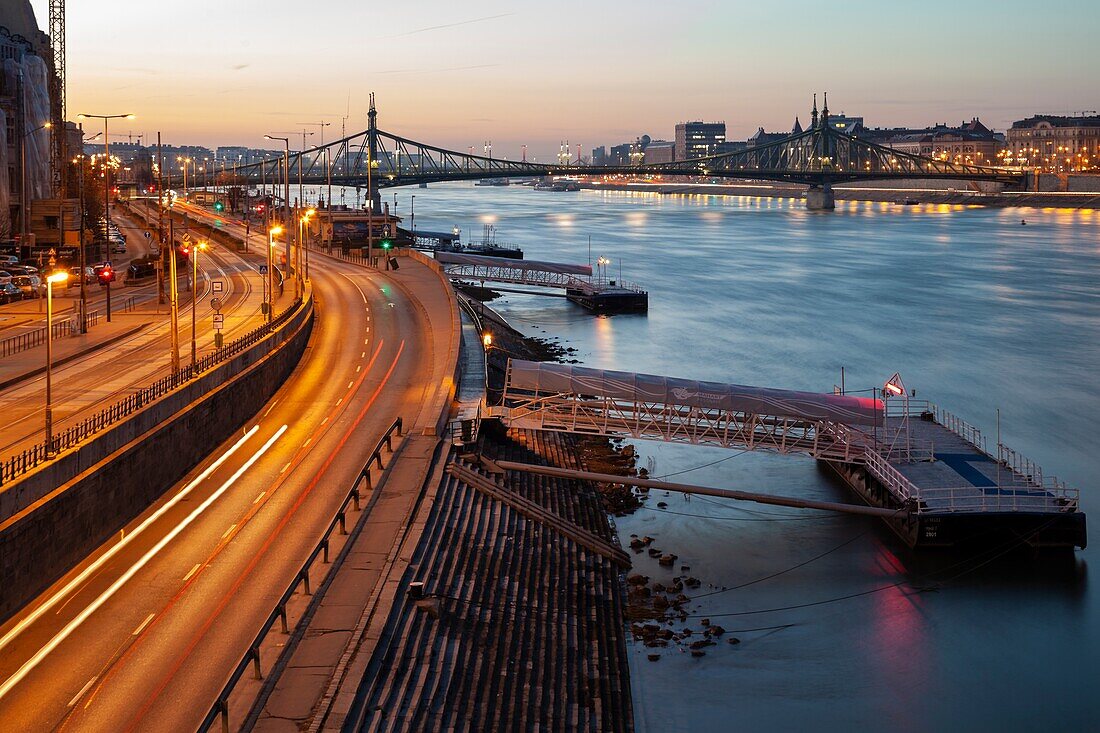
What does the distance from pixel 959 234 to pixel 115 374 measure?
6334 inches

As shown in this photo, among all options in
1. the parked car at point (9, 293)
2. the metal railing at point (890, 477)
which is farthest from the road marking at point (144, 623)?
the parked car at point (9, 293)

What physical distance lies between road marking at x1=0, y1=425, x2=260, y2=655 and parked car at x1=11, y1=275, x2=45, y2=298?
2925cm

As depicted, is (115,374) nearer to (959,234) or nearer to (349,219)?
(349,219)

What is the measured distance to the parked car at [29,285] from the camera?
56.5 meters

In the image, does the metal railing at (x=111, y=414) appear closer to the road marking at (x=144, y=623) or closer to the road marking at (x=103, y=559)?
the road marking at (x=103, y=559)

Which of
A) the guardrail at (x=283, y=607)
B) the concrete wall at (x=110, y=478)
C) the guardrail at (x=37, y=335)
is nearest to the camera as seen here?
the guardrail at (x=283, y=607)

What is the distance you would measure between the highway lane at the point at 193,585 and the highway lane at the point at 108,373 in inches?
139

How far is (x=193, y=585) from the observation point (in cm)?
2228

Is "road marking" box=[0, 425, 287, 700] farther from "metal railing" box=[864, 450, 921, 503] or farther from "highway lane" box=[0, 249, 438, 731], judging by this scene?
"metal railing" box=[864, 450, 921, 503]

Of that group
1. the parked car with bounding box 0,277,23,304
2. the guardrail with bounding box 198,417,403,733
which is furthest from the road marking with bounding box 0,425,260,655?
the parked car with bounding box 0,277,23,304

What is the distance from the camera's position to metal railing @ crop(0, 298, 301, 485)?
22625 millimetres

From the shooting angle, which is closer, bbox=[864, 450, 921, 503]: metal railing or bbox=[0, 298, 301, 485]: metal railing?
bbox=[0, 298, 301, 485]: metal railing

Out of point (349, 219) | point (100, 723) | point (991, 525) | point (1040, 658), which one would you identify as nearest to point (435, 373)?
point (991, 525)

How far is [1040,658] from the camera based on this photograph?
2836 cm
